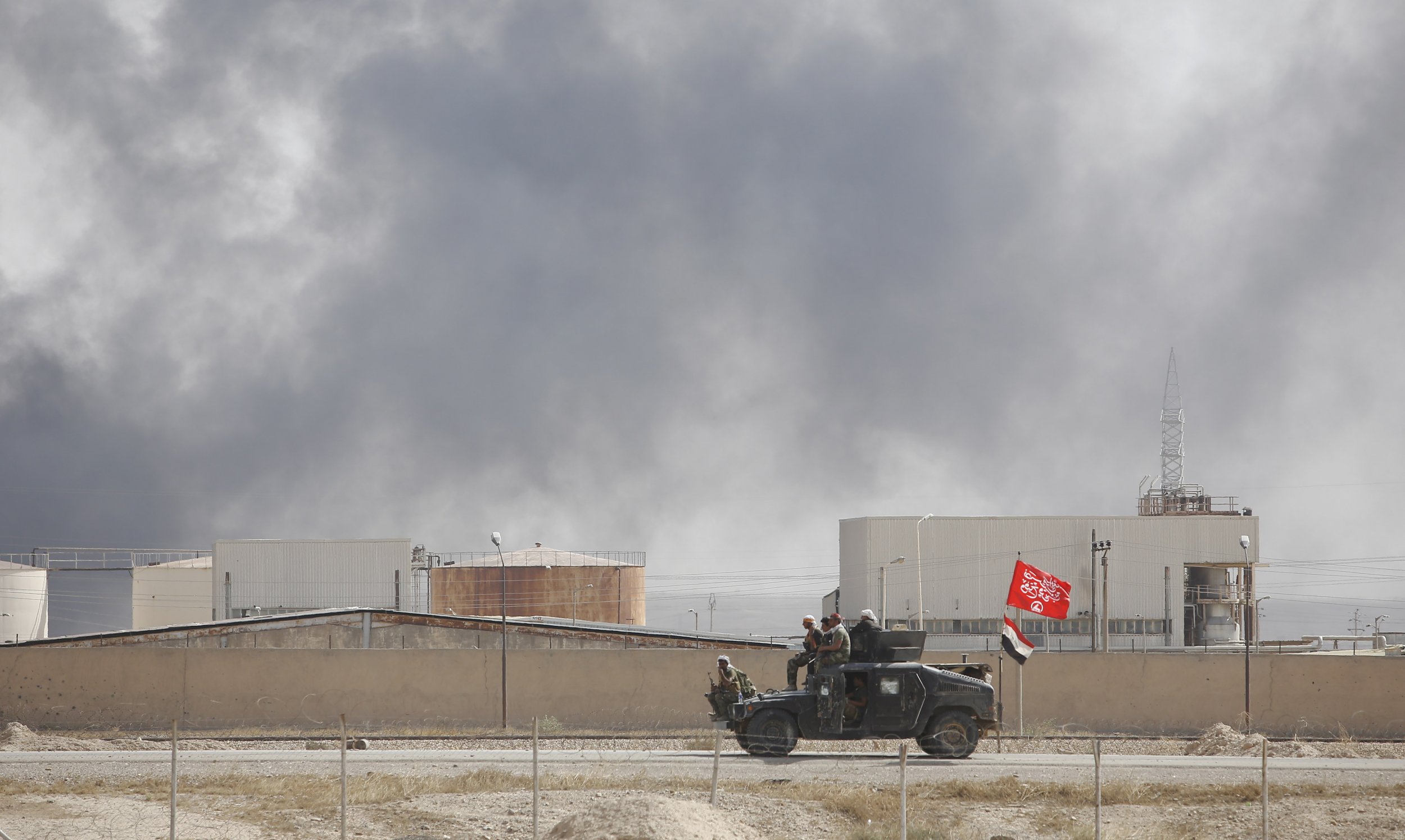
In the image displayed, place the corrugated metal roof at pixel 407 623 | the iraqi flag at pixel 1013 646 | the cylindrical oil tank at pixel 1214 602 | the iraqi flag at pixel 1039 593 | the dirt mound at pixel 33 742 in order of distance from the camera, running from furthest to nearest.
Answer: the cylindrical oil tank at pixel 1214 602
the corrugated metal roof at pixel 407 623
the iraqi flag at pixel 1039 593
the dirt mound at pixel 33 742
the iraqi flag at pixel 1013 646

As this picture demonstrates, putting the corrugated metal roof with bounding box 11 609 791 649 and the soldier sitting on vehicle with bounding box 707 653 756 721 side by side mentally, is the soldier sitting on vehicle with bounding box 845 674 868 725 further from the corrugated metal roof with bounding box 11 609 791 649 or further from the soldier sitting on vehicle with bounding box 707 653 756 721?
the corrugated metal roof with bounding box 11 609 791 649

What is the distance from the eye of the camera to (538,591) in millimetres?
79750

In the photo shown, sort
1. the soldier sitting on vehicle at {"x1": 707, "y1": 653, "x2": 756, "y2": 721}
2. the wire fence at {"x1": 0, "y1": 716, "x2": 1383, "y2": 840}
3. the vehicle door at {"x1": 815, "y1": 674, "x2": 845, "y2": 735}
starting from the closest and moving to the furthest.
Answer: the wire fence at {"x1": 0, "y1": 716, "x2": 1383, "y2": 840} → the vehicle door at {"x1": 815, "y1": 674, "x2": 845, "y2": 735} → the soldier sitting on vehicle at {"x1": 707, "y1": 653, "x2": 756, "y2": 721}

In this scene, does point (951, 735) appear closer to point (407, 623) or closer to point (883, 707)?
point (883, 707)

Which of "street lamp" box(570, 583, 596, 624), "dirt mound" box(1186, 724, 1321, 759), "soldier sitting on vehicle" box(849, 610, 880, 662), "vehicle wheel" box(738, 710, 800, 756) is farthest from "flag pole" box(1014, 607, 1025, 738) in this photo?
"street lamp" box(570, 583, 596, 624)

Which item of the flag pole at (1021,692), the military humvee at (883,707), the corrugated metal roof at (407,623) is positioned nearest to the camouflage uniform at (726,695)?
the military humvee at (883,707)

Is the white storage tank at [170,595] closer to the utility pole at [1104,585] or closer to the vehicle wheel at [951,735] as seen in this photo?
the utility pole at [1104,585]

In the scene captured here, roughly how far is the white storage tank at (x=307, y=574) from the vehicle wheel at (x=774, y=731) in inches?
2293

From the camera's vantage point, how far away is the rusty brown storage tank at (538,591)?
260 feet

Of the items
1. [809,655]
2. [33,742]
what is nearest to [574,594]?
[33,742]

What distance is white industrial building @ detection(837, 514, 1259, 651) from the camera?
234 feet

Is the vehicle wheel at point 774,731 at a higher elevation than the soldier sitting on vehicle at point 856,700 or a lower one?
lower

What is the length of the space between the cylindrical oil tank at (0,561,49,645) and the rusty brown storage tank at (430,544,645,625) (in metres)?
A: 23.7

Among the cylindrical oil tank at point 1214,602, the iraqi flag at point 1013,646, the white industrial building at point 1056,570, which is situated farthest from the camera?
the cylindrical oil tank at point 1214,602
